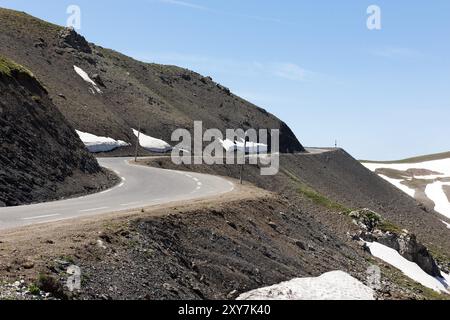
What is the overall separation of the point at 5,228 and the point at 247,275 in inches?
324

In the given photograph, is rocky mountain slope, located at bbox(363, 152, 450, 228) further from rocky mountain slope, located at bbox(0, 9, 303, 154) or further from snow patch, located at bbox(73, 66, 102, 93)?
snow patch, located at bbox(73, 66, 102, 93)

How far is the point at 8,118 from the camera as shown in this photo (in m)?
30.0

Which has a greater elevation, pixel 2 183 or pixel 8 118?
pixel 8 118

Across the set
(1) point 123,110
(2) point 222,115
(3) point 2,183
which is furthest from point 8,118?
(2) point 222,115

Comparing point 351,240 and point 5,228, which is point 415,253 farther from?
point 5,228

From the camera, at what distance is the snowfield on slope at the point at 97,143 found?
5816cm

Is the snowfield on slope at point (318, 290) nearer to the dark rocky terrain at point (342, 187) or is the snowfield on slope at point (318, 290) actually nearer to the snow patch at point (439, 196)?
the dark rocky terrain at point (342, 187)

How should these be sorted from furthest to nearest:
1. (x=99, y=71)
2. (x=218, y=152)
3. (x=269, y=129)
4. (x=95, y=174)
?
1. (x=269, y=129)
2. (x=99, y=71)
3. (x=218, y=152)
4. (x=95, y=174)

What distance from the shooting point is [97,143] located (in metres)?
59.1

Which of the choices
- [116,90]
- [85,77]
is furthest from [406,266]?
[85,77]

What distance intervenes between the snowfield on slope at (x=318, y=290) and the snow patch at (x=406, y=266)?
17564 mm

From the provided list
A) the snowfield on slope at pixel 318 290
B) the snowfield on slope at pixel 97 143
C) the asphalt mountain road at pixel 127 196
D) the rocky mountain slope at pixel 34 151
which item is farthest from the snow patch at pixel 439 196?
the snowfield on slope at pixel 318 290

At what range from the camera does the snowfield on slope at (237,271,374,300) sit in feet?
57.9

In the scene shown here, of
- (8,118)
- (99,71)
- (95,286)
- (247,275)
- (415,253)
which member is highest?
(99,71)
